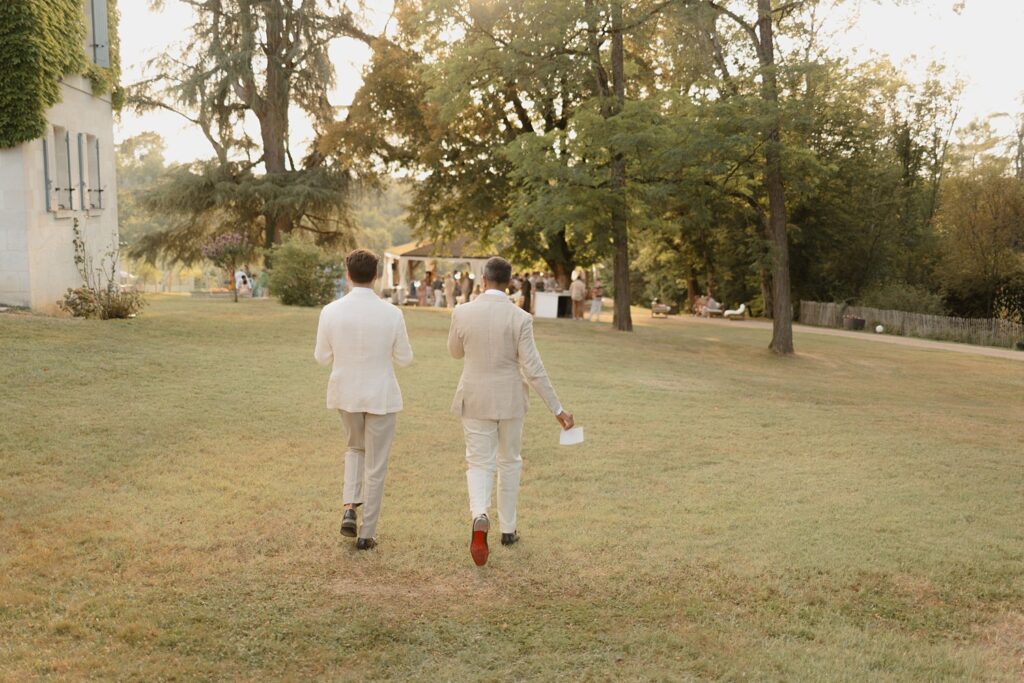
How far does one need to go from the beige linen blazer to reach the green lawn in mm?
1067

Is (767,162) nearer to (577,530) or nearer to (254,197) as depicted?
(577,530)

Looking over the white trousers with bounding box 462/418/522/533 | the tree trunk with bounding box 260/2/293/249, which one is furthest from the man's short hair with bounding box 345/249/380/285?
the tree trunk with bounding box 260/2/293/249

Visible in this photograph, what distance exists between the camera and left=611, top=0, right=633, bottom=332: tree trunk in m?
24.7

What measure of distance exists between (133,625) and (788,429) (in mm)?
8911

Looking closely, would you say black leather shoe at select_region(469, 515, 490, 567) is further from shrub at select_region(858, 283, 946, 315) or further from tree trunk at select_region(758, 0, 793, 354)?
shrub at select_region(858, 283, 946, 315)

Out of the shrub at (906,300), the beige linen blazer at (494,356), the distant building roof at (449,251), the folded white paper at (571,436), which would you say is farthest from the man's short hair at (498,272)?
the distant building roof at (449,251)

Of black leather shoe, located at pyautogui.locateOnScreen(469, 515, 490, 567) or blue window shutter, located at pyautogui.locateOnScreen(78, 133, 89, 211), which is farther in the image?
blue window shutter, located at pyautogui.locateOnScreen(78, 133, 89, 211)

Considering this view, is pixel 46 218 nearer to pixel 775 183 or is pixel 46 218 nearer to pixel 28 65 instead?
pixel 28 65

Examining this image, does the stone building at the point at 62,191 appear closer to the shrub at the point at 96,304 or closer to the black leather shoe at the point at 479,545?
the shrub at the point at 96,304

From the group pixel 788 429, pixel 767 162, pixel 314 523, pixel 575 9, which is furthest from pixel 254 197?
pixel 314 523

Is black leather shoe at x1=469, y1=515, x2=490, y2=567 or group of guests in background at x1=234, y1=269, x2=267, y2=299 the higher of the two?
group of guests in background at x1=234, y1=269, x2=267, y2=299

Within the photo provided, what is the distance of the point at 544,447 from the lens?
10.1 m

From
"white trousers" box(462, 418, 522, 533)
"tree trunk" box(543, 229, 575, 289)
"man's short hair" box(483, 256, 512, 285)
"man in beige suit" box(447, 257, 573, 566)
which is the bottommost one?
"white trousers" box(462, 418, 522, 533)

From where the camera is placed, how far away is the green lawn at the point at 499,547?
15.5 ft
